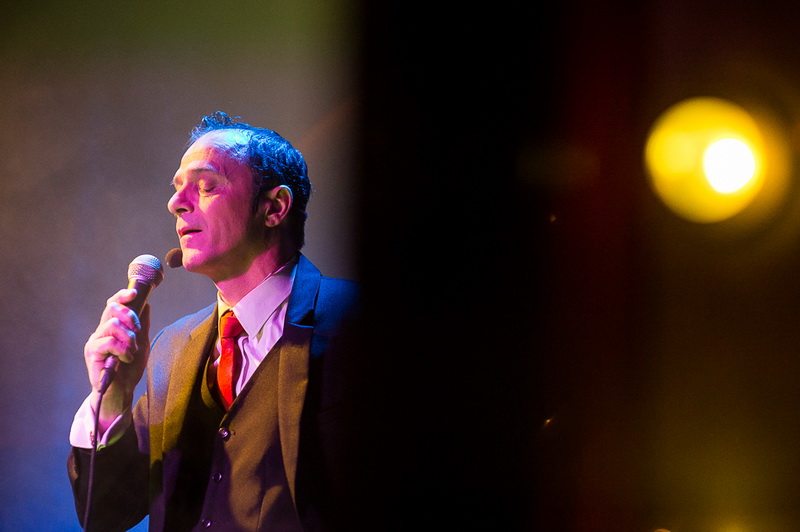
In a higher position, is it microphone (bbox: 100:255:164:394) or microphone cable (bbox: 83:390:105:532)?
microphone (bbox: 100:255:164:394)

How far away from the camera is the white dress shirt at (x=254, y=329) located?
1589 mm

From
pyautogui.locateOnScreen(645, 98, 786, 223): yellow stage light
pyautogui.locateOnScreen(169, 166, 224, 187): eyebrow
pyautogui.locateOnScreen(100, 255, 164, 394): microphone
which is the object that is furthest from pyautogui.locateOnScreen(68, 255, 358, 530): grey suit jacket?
pyautogui.locateOnScreen(645, 98, 786, 223): yellow stage light

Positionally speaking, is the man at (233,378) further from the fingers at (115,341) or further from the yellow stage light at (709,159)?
the yellow stage light at (709,159)

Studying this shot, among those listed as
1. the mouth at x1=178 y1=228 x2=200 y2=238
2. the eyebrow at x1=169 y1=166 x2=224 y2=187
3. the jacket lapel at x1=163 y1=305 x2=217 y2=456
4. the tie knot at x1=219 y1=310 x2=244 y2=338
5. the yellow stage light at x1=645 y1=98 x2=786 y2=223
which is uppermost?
the yellow stage light at x1=645 y1=98 x2=786 y2=223

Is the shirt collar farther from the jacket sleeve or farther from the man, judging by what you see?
the jacket sleeve

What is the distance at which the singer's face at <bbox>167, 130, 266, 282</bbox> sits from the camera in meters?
1.64

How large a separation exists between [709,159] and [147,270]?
1647 mm

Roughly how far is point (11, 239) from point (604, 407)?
1.88 meters

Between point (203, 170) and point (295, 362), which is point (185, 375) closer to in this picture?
point (295, 362)

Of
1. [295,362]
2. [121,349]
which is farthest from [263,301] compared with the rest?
[121,349]

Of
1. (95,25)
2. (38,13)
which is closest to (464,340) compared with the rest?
(95,25)

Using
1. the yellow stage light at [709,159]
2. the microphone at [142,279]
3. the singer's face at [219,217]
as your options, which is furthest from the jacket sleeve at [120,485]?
the yellow stage light at [709,159]

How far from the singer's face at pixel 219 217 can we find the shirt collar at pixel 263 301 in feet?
0.25

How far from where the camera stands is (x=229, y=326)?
163cm
